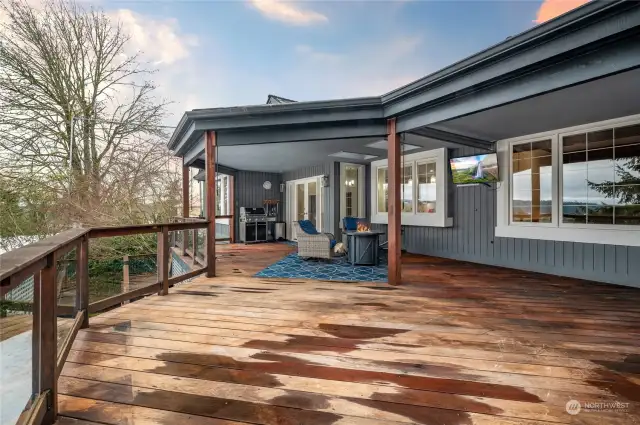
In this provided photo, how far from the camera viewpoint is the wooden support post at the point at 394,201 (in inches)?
176

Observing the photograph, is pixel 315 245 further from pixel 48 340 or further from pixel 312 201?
pixel 48 340

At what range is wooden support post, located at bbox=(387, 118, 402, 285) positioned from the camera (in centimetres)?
448

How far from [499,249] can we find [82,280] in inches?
255

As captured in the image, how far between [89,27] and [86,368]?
388 inches

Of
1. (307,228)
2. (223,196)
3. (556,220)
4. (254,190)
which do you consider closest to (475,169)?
(556,220)

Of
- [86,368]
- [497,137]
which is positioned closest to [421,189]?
[497,137]

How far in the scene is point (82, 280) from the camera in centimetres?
286

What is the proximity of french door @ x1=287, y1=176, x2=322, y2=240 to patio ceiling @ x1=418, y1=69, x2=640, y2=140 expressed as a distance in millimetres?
4746

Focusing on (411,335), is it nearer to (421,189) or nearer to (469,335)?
(469,335)

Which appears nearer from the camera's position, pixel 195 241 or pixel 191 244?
pixel 195 241

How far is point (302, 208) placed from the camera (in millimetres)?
10094

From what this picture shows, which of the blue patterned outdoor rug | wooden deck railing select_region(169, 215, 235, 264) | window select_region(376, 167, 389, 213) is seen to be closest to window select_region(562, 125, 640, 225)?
the blue patterned outdoor rug

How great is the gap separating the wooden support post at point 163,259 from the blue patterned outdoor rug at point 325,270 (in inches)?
60.0

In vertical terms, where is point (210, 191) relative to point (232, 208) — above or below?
above
